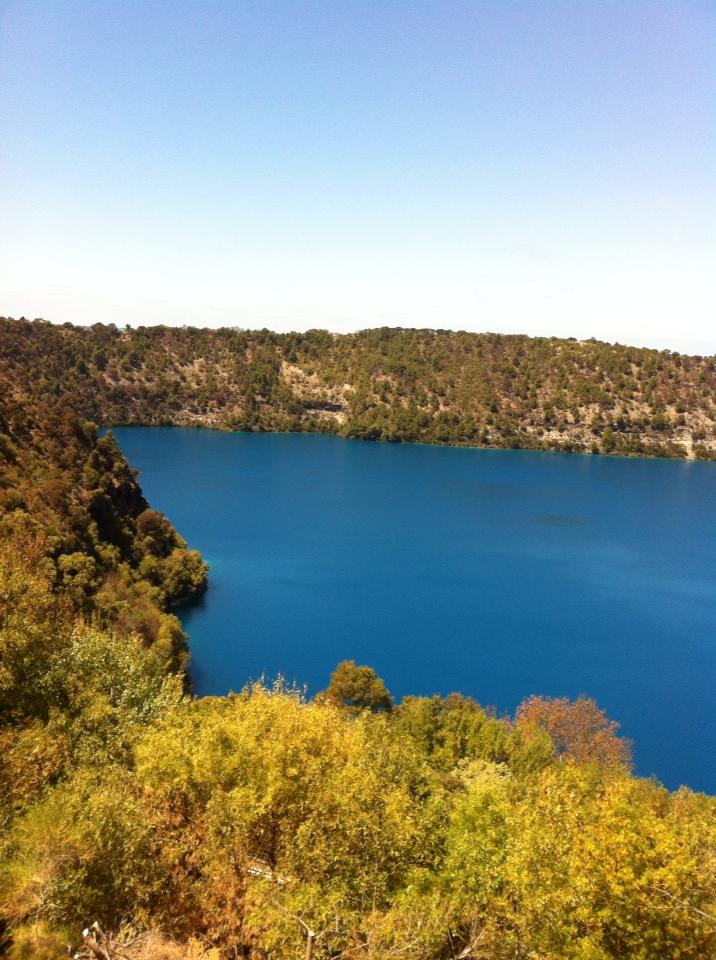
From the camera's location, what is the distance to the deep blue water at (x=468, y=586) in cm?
5056

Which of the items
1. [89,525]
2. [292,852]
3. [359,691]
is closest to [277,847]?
[292,852]

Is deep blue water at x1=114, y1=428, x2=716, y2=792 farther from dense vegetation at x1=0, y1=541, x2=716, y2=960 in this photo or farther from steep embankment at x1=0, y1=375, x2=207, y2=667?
dense vegetation at x1=0, y1=541, x2=716, y2=960

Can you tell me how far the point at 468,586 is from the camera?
74.3 meters

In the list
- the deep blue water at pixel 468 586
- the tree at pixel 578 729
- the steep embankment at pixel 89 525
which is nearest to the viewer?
the tree at pixel 578 729

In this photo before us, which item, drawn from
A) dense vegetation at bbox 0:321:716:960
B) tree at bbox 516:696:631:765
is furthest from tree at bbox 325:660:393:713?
dense vegetation at bbox 0:321:716:960

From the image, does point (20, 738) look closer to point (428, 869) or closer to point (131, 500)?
point (428, 869)

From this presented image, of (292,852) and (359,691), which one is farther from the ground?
(292,852)

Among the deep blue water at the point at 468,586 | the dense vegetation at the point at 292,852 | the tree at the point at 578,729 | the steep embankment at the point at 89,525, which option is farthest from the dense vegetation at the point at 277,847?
the deep blue water at the point at 468,586

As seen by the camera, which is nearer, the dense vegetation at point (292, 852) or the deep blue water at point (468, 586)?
the dense vegetation at point (292, 852)

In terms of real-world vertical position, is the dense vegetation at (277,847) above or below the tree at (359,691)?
above

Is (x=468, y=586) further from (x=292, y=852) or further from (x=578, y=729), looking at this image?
(x=292, y=852)

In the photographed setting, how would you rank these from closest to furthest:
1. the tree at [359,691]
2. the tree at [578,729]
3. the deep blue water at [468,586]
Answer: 1. the tree at [578,729]
2. the tree at [359,691]
3. the deep blue water at [468,586]

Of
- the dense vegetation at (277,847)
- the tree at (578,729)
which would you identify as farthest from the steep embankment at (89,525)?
the tree at (578,729)

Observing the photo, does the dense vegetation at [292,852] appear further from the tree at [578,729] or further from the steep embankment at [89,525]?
the steep embankment at [89,525]
